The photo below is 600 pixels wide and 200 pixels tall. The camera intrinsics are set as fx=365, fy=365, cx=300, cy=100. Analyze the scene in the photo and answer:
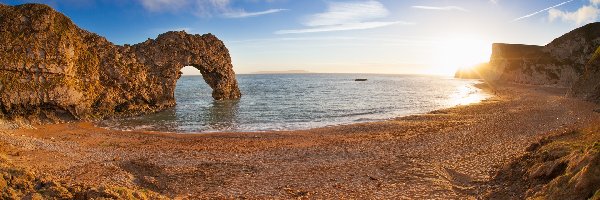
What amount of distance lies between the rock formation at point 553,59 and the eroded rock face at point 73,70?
72.8 m

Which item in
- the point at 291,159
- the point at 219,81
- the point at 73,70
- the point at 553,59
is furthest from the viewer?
the point at 553,59

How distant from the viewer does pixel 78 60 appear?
39.1 m

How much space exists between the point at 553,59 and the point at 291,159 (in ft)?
327

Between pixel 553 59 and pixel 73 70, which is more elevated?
pixel 553 59

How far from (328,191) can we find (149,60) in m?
44.3

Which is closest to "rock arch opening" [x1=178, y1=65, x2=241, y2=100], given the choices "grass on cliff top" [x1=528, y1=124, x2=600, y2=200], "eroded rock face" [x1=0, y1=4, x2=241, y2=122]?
"eroded rock face" [x1=0, y1=4, x2=241, y2=122]

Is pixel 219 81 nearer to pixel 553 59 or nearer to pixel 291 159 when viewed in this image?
pixel 291 159

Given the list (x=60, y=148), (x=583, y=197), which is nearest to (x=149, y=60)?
(x=60, y=148)

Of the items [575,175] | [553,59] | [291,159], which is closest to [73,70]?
[291,159]

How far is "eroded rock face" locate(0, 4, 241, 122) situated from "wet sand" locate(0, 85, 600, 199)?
4944mm

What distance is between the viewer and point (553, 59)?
94.2 metres

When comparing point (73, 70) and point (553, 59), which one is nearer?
point (73, 70)

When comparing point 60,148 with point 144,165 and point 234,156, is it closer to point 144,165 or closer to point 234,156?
point 144,165

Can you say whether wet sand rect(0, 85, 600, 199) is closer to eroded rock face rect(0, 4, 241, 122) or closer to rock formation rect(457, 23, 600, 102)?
eroded rock face rect(0, 4, 241, 122)
